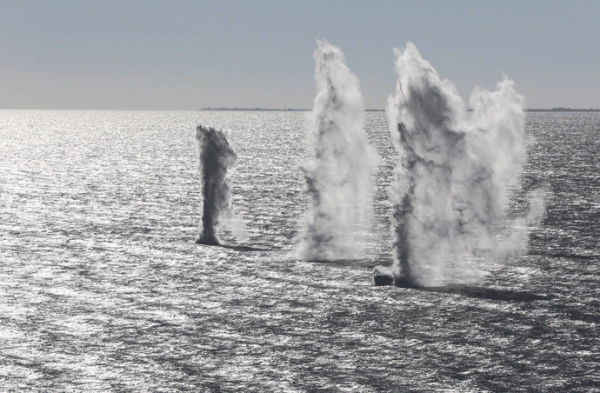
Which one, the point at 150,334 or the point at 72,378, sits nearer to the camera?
the point at 72,378

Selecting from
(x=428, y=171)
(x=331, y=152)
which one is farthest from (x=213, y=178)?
(x=428, y=171)

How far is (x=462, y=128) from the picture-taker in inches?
1673

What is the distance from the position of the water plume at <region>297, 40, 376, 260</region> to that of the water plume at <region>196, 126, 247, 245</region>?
7.63 metres

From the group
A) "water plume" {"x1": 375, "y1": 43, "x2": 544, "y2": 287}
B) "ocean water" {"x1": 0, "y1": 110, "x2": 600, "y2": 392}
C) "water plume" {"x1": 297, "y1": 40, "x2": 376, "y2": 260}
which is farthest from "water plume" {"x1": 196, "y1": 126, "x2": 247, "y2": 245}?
"water plume" {"x1": 375, "y1": 43, "x2": 544, "y2": 287}

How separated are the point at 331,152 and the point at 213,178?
9.55 m

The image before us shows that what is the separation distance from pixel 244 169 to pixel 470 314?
98393 mm

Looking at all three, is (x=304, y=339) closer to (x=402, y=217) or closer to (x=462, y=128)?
(x=402, y=217)

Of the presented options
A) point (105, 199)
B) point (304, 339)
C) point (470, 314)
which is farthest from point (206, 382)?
point (105, 199)

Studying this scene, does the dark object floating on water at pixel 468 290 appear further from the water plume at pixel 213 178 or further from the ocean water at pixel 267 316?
the water plume at pixel 213 178

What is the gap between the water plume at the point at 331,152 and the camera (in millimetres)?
50969

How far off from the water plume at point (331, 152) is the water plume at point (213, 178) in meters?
7.63

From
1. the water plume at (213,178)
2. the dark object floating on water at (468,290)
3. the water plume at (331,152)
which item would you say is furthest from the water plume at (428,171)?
the water plume at (213,178)

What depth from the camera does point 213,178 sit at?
187 feet

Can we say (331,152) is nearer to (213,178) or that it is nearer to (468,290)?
(213,178)
